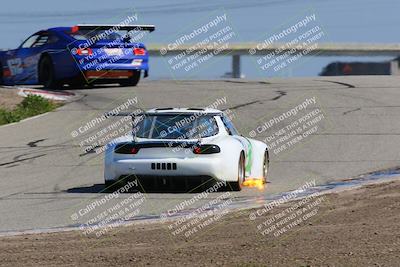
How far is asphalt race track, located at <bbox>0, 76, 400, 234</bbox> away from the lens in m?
12.4

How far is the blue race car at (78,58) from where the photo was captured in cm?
2416

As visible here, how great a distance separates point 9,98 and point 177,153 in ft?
38.7

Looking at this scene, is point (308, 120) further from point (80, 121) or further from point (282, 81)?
point (282, 81)

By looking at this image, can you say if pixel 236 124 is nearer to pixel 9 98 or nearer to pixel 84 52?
pixel 84 52

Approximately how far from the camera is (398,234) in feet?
27.1

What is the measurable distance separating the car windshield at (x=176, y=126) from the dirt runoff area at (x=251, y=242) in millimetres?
2948

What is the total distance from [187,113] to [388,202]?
4.30 metres

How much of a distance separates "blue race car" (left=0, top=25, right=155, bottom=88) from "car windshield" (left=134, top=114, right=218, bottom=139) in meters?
10.5

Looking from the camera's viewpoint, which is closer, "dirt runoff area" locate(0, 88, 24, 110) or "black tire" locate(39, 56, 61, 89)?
"dirt runoff area" locate(0, 88, 24, 110)

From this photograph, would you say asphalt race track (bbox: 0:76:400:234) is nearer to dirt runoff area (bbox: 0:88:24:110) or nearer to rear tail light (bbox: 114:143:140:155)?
rear tail light (bbox: 114:143:140:155)
